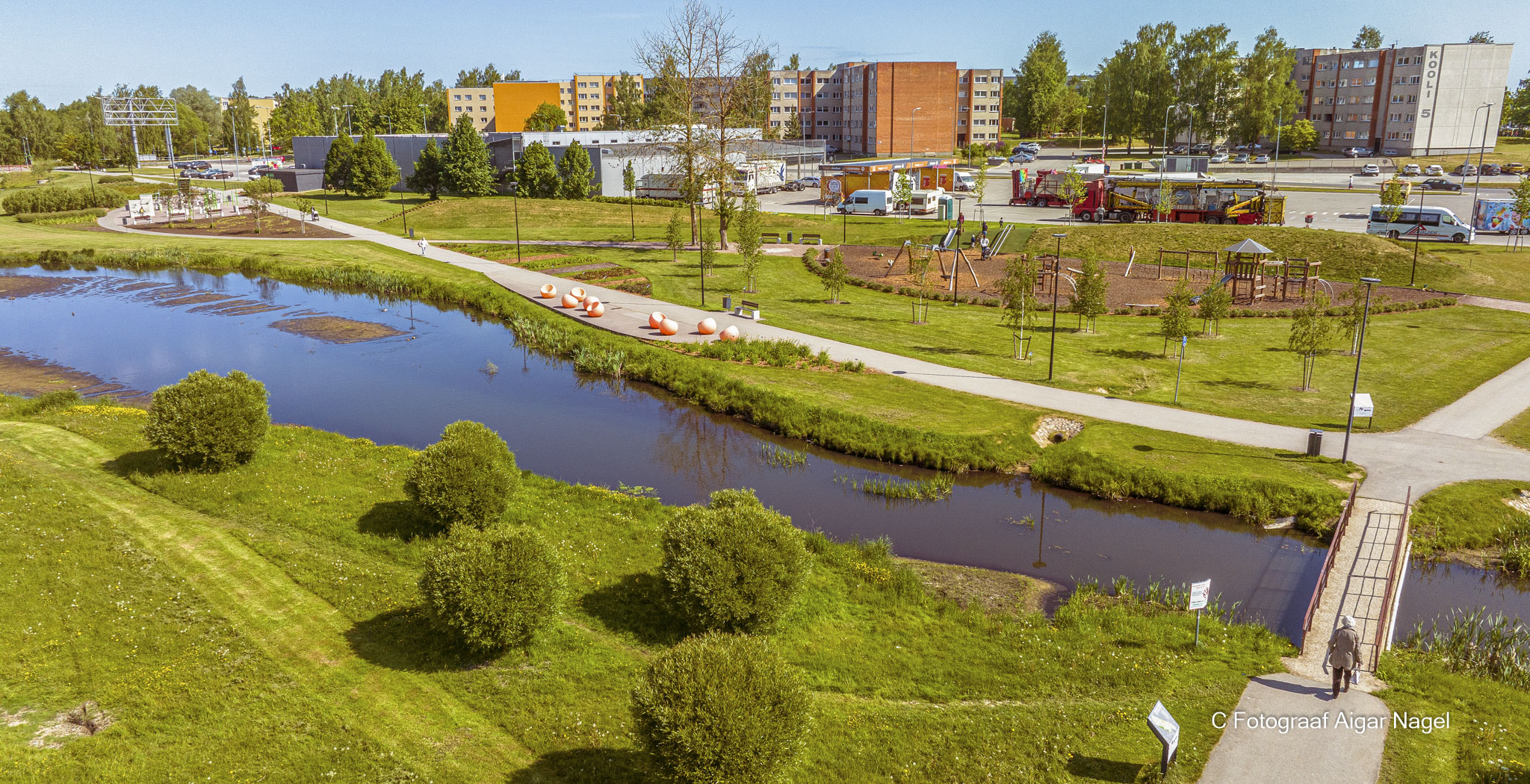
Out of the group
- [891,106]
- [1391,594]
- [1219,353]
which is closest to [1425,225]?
[1219,353]

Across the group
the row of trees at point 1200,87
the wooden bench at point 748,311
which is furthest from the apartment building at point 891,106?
the wooden bench at point 748,311

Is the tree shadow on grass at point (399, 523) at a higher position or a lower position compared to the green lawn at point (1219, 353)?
lower

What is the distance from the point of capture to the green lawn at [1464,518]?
1847 centimetres

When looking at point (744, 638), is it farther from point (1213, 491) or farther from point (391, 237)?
point (391, 237)

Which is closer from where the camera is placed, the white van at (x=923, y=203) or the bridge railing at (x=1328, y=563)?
the bridge railing at (x=1328, y=563)

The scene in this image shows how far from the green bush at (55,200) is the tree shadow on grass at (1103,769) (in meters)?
97.0

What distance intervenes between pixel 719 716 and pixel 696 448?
1629 centimetres

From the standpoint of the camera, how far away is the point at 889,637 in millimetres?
14828

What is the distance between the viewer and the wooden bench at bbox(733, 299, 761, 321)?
37.2 meters

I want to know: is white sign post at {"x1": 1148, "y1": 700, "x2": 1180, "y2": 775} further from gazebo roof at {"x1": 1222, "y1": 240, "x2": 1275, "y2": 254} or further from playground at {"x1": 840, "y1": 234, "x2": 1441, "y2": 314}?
Answer: gazebo roof at {"x1": 1222, "y1": 240, "x2": 1275, "y2": 254}

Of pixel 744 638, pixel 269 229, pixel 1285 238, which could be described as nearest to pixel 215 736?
pixel 744 638

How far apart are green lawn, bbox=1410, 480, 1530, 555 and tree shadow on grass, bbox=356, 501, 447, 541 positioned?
64.7 ft

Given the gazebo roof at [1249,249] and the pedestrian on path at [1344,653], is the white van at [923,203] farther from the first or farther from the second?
the pedestrian on path at [1344,653]

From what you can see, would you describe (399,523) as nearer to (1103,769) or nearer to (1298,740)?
(1103,769)
